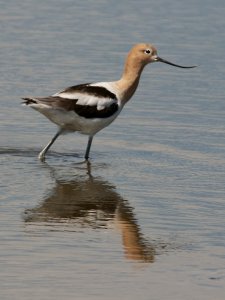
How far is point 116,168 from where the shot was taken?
11422 mm

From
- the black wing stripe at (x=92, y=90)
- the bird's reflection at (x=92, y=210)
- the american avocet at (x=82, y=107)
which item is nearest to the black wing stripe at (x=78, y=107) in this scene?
the american avocet at (x=82, y=107)

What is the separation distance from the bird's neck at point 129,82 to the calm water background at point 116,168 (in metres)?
0.51

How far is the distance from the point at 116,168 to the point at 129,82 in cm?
150

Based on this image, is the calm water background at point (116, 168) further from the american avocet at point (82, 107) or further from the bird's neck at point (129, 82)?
the bird's neck at point (129, 82)

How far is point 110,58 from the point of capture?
16.6 m

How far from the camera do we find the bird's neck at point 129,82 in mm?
12477

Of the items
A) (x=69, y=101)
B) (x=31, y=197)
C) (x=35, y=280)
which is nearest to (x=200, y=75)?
(x=69, y=101)

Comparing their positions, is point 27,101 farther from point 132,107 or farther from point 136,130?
point 132,107

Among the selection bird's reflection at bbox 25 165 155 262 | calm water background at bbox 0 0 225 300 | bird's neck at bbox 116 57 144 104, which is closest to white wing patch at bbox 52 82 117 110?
bird's neck at bbox 116 57 144 104

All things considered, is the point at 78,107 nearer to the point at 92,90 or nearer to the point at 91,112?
the point at 91,112

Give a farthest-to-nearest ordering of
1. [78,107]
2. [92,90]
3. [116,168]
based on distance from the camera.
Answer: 1. [92,90]
2. [78,107]
3. [116,168]

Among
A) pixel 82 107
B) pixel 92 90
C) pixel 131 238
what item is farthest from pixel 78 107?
pixel 131 238

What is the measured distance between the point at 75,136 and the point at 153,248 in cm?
484

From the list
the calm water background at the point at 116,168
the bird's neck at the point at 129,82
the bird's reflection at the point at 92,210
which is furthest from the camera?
the bird's neck at the point at 129,82
